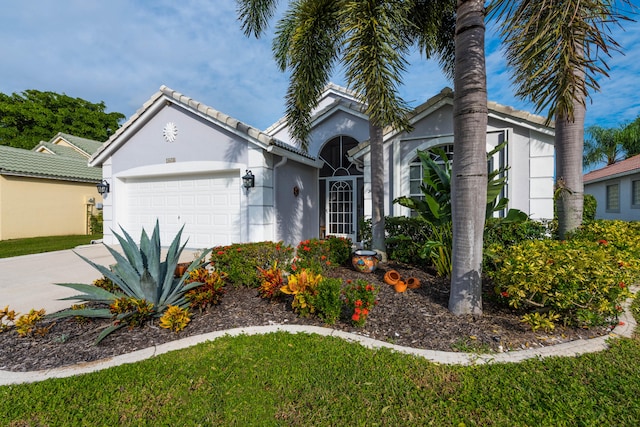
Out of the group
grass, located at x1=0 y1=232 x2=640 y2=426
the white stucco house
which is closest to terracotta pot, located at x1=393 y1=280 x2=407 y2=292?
grass, located at x1=0 y1=232 x2=640 y2=426

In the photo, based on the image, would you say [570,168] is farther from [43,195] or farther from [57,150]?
[57,150]

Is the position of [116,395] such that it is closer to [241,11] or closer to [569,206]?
[569,206]

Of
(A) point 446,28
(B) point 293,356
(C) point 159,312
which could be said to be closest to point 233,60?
(A) point 446,28

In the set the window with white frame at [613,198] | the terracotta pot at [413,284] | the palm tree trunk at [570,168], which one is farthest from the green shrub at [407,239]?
the window with white frame at [613,198]

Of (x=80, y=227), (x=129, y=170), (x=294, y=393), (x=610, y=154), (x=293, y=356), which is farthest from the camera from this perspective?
(x=610, y=154)

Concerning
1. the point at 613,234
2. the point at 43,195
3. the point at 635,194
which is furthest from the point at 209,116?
the point at 635,194

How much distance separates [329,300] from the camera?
4.05 metres

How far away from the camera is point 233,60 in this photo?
34.0 feet

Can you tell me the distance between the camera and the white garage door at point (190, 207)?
9695 mm

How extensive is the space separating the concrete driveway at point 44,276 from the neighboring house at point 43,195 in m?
6.48

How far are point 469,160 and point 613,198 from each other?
2308 centimetres

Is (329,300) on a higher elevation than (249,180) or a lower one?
lower

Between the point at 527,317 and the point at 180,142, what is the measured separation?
10.6m

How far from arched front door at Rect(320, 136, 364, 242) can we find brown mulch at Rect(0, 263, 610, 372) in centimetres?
733
